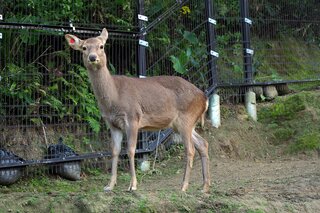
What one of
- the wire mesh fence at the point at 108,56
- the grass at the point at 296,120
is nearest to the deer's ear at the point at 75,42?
the wire mesh fence at the point at 108,56

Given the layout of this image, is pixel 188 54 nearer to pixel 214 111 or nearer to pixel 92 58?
pixel 214 111

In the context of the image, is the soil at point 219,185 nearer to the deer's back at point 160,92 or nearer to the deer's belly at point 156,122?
the deer's belly at point 156,122

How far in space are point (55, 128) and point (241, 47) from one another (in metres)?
4.73

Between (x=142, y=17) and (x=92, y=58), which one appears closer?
(x=92, y=58)

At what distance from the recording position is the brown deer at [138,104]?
8.20m

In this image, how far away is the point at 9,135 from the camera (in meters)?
9.98

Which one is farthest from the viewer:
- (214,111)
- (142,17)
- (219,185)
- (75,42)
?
(214,111)

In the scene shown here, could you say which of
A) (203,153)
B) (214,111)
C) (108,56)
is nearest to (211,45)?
(214,111)

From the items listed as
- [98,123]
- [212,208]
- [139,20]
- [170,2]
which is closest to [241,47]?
[170,2]

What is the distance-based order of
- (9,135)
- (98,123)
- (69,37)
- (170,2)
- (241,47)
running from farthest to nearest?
(241,47)
(170,2)
(98,123)
(9,135)
(69,37)

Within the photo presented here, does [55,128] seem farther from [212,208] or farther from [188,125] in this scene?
[212,208]

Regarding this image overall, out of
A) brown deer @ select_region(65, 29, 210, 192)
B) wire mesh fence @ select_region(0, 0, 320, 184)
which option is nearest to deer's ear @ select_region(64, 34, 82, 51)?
brown deer @ select_region(65, 29, 210, 192)

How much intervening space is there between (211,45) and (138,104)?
4.36m

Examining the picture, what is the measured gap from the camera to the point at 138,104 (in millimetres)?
8523
